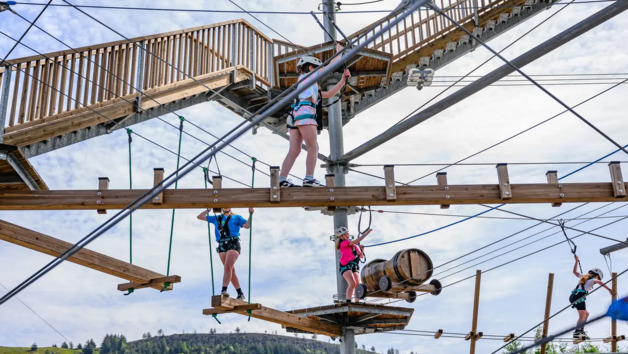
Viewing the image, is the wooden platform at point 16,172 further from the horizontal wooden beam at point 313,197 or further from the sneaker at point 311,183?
the sneaker at point 311,183

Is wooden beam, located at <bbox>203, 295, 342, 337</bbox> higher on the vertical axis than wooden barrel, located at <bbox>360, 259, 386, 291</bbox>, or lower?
lower

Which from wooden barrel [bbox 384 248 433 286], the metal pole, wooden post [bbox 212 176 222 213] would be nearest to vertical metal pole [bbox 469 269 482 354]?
wooden barrel [bbox 384 248 433 286]

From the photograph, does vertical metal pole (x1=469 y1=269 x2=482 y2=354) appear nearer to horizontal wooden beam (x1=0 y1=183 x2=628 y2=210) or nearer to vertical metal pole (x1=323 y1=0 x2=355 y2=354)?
vertical metal pole (x1=323 y1=0 x2=355 y2=354)

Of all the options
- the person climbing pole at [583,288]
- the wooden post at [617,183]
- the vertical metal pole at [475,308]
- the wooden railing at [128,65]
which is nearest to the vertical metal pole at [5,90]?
the wooden railing at [128,65]

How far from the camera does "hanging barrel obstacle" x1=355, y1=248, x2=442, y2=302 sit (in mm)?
11391

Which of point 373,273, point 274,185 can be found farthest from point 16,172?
point 373,273

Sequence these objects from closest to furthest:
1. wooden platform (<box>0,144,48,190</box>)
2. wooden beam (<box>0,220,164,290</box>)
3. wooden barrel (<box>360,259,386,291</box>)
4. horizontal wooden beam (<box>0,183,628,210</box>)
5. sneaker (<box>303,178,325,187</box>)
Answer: wooden platform (<box>0,144,48,190</box>), horizontal wooden beam (<box>0,183,628,210</box>), wooden beam (<box>0,220,164,290</box>), sneaker (<box>303,178,325,187</box>), wooden barrel (<box>360,259,386,291</box>)

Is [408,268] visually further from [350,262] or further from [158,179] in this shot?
[158,179]

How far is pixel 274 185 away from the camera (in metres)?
8.09

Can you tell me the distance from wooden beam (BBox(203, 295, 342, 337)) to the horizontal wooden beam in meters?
1.63

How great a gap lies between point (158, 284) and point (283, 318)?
2470 mm

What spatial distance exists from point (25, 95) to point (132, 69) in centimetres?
201

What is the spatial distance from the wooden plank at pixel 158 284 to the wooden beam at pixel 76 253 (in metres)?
0.05

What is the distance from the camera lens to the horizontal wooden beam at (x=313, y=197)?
8.01 meters
